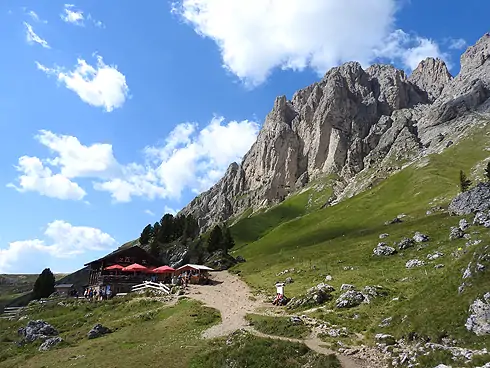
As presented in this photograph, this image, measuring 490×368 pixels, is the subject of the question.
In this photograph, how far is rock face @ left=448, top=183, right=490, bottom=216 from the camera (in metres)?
76.2

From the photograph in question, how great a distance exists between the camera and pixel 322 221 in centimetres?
16425

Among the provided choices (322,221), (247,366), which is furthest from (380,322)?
(322,221)

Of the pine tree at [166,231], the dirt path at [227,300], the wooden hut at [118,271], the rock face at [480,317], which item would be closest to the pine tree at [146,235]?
the pine tree at [166,231]

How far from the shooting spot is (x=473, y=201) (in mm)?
80500

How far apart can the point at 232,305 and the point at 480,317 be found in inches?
1459

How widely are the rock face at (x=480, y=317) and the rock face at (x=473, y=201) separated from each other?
2025 inches

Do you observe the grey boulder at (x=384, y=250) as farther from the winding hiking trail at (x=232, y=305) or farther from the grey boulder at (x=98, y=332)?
the grey boulder at (x=98, y=332)

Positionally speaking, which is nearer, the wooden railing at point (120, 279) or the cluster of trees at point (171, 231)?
the wooden railing at point (120, 279)

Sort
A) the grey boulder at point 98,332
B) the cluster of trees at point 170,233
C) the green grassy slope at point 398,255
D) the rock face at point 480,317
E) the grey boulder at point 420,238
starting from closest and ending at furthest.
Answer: the rock face at point 480,317
the green grassy slope at point 398,255
the grey boulder at point 98,332
the grey boulder at point 420,238
the cluster of trees at point 170,233

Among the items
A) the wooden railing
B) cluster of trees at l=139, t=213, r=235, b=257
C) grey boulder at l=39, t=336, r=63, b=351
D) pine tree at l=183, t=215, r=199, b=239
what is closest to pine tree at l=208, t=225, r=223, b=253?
cluster of trees at l=139, t=213, r=235, b=257

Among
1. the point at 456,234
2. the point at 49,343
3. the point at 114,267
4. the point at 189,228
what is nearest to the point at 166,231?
the point at 189,228

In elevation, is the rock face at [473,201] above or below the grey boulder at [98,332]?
above

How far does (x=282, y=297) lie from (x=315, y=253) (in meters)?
37.9

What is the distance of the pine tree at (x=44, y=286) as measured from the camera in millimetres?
124562
